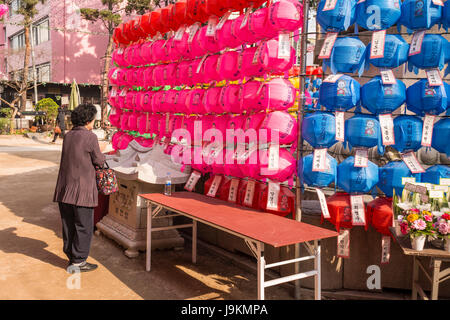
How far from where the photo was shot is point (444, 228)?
3.19 m

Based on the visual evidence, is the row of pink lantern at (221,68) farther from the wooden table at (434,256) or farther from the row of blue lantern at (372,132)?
the wooden table at (434,256)

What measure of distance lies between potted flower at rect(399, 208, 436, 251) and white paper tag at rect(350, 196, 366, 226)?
67cm

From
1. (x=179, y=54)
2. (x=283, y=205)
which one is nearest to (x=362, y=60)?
(x=283, y=205)

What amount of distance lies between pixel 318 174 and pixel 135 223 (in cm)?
266

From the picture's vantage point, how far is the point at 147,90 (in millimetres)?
7734

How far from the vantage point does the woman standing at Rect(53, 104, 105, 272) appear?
4641 mm

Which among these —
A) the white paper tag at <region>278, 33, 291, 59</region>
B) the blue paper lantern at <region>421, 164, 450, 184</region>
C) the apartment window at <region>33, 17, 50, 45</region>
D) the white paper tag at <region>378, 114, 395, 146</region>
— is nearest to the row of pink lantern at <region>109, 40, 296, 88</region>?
the white paper tag at <region>278, 33, 291, 59</region>

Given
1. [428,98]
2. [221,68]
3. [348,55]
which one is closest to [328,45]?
[348,55]

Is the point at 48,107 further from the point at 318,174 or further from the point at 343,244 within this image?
the point at 343,244

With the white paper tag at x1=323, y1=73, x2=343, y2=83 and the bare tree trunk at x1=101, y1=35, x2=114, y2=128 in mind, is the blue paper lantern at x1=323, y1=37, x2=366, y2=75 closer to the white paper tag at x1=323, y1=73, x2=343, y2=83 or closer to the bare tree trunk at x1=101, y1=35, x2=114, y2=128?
the white paper tag at x1=323, y1=73, x2=343, y2=83

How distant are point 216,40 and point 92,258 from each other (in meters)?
3.19

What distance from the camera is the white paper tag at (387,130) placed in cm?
393

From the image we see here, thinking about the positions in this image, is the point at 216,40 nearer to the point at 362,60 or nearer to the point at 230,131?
the point at 230,131

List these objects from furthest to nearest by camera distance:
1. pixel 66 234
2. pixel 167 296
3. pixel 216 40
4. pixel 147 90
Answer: pixel 147 90
pixel 216 40
pixel 66 234
pixel 167 296
